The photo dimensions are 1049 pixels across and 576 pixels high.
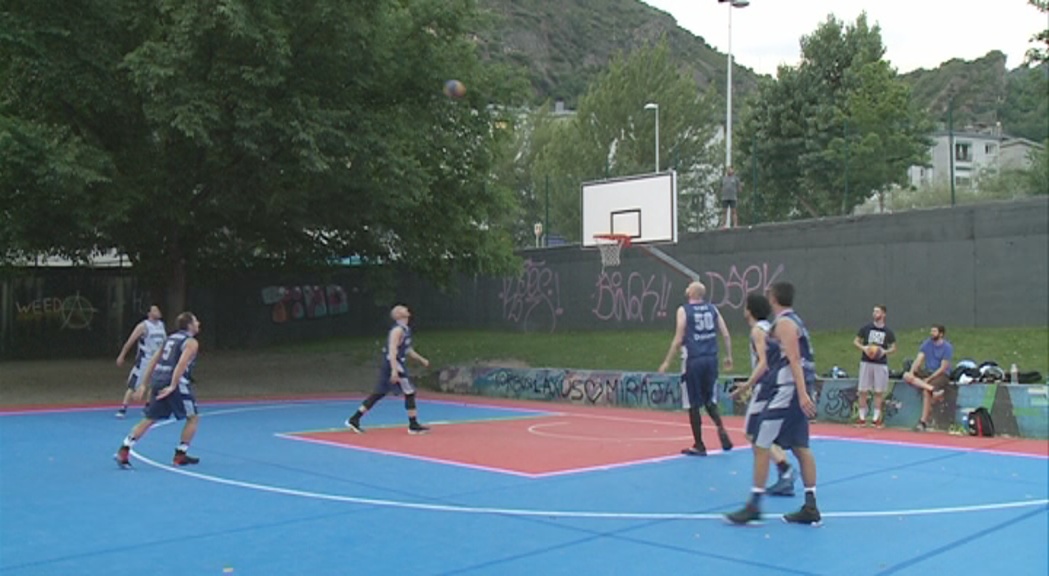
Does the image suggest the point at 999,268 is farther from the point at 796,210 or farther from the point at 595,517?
the point at 595,517

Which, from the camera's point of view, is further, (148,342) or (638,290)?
(638,290)

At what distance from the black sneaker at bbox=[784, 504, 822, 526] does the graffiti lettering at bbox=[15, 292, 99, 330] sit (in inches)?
1060

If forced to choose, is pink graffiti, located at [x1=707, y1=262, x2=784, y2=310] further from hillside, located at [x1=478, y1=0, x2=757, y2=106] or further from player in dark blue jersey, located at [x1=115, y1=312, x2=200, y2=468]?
hillside, located at [x1=478, y1=0, x2=757, y2=106]

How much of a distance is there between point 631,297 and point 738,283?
394 cm

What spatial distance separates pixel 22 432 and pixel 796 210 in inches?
830

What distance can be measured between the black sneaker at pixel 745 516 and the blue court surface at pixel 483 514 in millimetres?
106

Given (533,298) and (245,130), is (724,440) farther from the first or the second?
(533,298)

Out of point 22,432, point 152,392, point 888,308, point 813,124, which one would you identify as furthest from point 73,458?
point 813,124

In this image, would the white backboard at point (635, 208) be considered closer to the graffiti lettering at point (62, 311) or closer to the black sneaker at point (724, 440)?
the black sneaker at point (724, 440)

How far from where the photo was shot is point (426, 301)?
3684cm

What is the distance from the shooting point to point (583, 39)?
570 ft

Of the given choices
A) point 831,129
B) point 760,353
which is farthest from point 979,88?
point 760,353

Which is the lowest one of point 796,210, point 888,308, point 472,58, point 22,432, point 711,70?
point 22,432

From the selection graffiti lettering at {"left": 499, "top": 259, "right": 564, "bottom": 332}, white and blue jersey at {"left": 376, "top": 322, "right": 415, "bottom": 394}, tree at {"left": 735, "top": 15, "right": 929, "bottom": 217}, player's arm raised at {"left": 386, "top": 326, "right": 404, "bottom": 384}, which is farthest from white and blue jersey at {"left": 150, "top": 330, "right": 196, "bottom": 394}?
graffiti lettering at {"left": 499, "top": 259, "right": 564, "bottom": 332}
